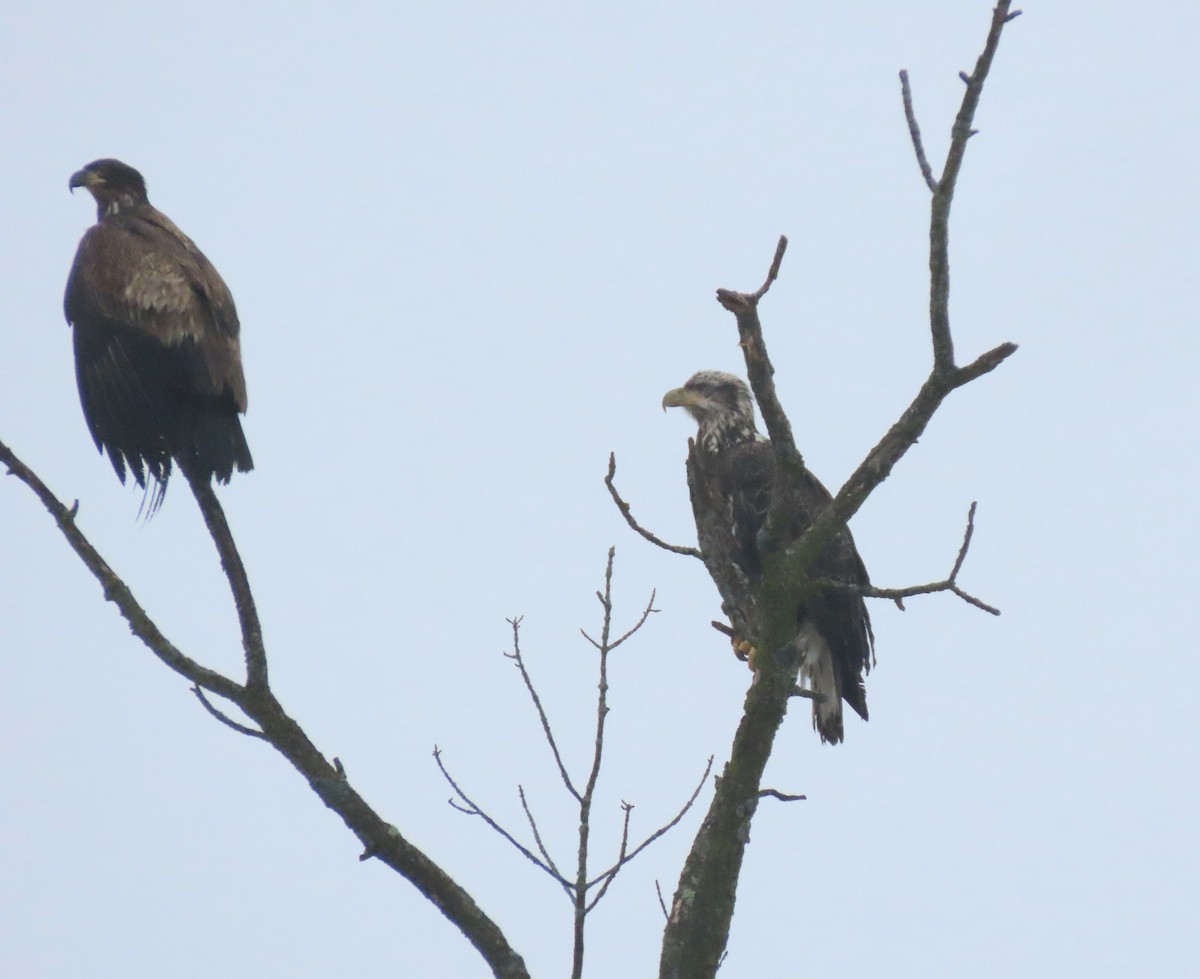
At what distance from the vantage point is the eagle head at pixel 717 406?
23.5 ft

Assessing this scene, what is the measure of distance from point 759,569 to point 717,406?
3.84 feet

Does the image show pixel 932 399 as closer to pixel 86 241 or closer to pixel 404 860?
pixel 404 860

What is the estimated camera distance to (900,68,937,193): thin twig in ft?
10.2

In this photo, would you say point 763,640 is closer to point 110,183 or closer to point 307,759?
point 307,759

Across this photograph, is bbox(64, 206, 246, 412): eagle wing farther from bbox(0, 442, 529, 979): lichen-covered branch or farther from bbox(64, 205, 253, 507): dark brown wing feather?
bbox(0, 442, 529, 979): lichen-covered branch

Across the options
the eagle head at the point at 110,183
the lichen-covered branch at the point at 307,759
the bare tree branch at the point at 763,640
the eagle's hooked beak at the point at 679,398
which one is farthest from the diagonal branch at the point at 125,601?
the eagle's hooked beak at the point at 679,398

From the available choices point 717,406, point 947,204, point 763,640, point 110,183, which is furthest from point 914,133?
point 717,406

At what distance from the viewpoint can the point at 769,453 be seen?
22.2ft

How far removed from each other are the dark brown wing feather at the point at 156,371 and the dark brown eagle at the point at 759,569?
276 centimetres

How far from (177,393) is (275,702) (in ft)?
3.67

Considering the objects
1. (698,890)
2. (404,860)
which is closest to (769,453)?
(698,890)

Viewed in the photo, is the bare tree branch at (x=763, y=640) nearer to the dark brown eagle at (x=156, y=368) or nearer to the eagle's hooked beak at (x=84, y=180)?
Answer: the dark brown eagle at (x=156, y=368)

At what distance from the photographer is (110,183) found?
16.8 feet

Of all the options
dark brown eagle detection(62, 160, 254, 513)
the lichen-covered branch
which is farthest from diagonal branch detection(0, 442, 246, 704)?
dark brown eagle detection(62, 160, 254, 513)
